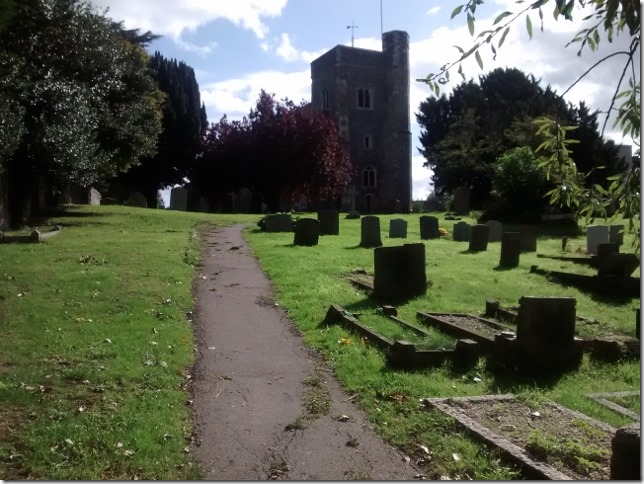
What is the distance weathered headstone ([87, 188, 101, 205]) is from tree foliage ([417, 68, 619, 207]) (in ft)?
63.6

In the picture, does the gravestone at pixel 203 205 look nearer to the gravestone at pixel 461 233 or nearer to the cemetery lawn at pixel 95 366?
the gravestone at pixel 461 233

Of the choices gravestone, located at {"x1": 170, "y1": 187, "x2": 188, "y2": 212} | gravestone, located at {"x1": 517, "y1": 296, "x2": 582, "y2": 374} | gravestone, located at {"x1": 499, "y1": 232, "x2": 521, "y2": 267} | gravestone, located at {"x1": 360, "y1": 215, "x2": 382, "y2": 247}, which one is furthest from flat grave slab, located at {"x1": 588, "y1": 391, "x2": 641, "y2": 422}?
gravestone, located at {"x1": 170, "y1": 187, "x2": 188, "y2": 212}

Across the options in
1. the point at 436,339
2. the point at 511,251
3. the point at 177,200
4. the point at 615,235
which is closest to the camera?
the point at 436,339

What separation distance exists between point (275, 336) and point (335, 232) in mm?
15471

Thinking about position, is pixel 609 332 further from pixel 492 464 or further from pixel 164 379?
pixel 164 379

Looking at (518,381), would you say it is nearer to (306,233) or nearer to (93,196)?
(306,233)

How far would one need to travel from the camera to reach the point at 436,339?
8.23 meters

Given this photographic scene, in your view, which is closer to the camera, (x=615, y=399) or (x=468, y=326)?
(x=615, y=399)

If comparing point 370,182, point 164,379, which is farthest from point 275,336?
point 370,182

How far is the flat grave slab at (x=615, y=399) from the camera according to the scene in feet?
20.0

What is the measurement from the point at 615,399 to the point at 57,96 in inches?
824

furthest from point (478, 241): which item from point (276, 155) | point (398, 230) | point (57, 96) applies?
point (276, 155)

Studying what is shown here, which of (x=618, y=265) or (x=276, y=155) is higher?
(x=276, y=155)

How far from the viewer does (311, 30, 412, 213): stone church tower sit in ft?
196
